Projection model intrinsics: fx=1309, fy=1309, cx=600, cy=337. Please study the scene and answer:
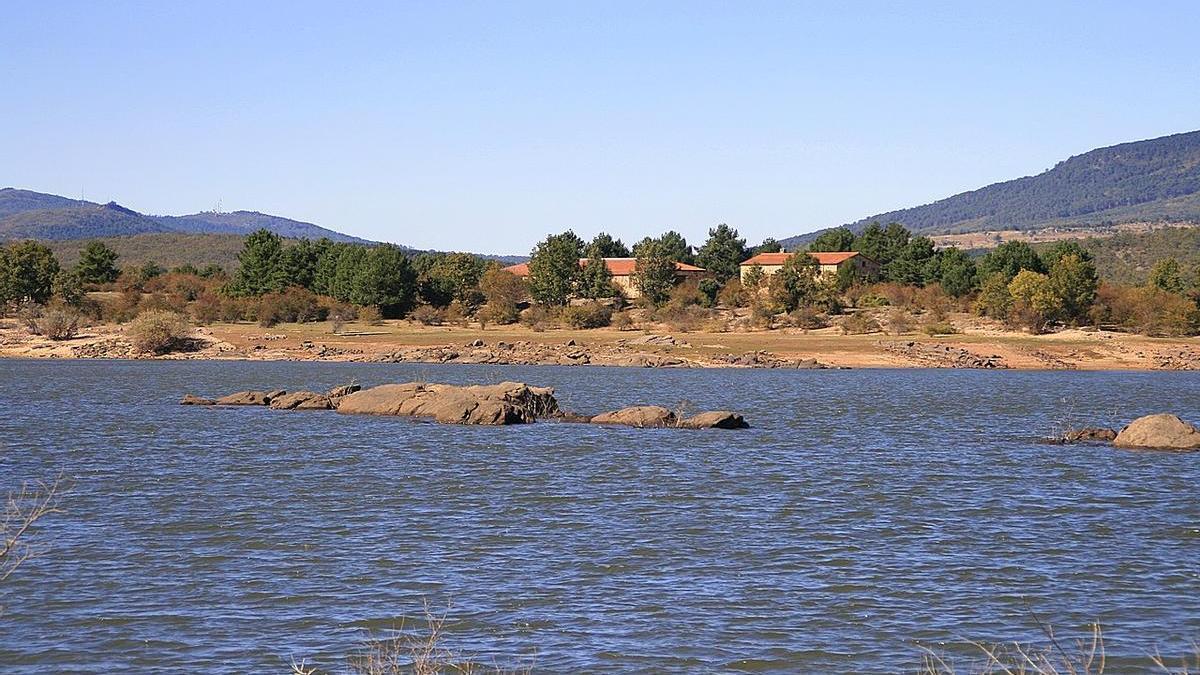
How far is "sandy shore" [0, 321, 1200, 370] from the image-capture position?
82.9 m

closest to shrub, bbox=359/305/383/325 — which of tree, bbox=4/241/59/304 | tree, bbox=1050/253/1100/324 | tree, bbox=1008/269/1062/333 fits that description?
tree, bbox=4/241/59/304

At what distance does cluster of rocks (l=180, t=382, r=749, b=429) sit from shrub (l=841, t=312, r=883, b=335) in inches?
1943

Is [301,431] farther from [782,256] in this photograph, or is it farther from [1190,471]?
[782,256]

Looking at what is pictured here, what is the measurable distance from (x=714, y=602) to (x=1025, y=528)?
9.17m

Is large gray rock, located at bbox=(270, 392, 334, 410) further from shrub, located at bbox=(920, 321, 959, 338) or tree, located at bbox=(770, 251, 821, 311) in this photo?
tree, located at bbox=(770, 251, 821, 311)

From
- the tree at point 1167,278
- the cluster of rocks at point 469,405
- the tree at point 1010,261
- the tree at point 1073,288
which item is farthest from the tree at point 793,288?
the cluster of rocks at point 469,405

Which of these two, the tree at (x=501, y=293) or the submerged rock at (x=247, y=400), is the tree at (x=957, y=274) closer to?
the tree at (x=501, y=293)

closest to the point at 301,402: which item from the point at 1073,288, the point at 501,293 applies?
the point at 501,293

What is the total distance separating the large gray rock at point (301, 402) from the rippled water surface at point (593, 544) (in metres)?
5.54

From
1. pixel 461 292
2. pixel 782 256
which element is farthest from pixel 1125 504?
pixel 782 256

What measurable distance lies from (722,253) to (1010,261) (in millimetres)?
40777

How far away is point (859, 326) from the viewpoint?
312 feet

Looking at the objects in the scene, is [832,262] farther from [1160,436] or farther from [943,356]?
[1160,436]

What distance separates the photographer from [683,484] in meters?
31.1
